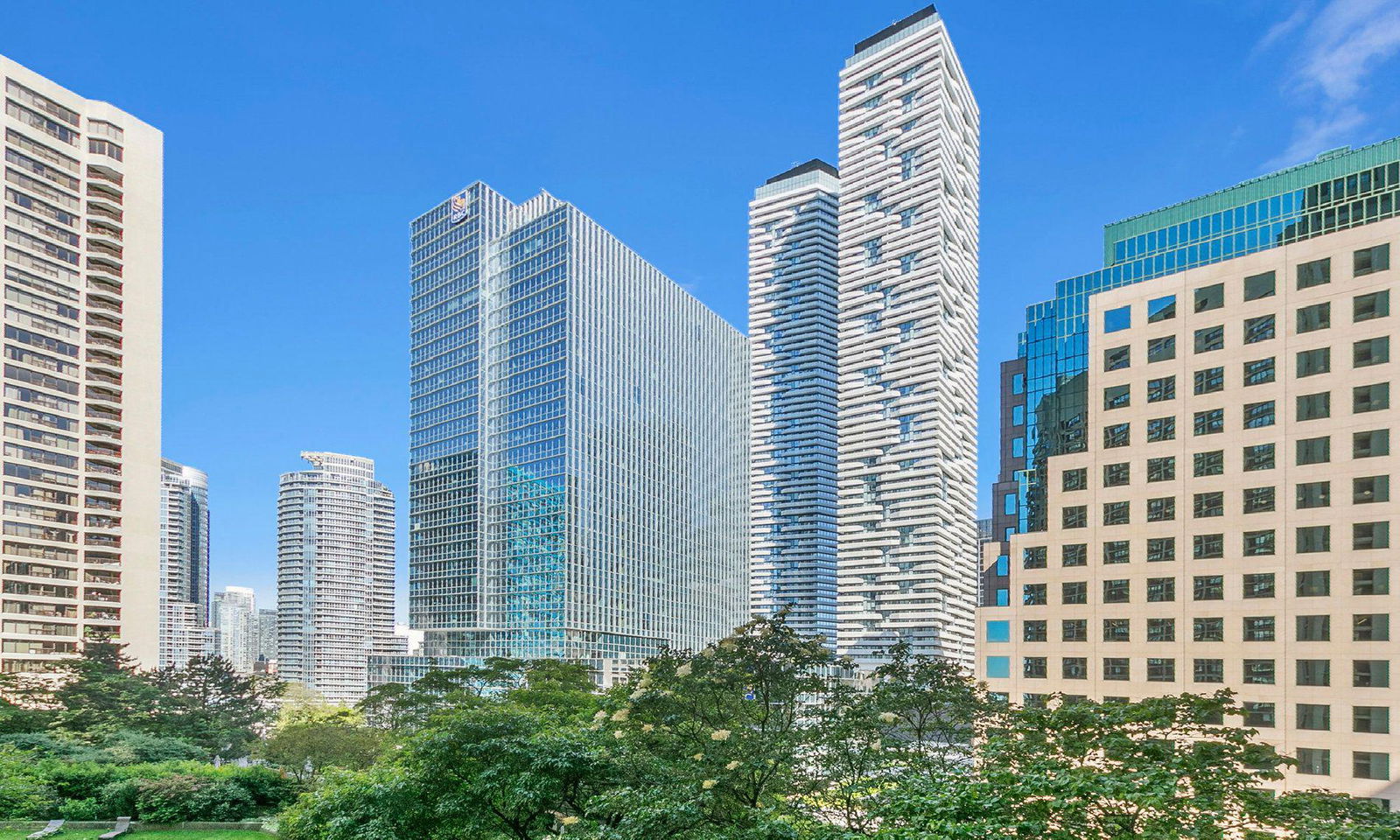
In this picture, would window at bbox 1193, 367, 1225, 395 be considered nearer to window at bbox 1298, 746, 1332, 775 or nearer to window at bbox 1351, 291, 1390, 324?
window at bbox 1351, 291, 1390, 324

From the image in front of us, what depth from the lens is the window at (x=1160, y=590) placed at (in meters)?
47.3

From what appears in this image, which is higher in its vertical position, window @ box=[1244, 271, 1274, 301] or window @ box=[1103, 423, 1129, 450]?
window @ box=[1244, 271, 1274, 301]

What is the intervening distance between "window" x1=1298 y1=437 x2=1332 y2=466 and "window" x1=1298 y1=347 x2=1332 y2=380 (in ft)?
11.9

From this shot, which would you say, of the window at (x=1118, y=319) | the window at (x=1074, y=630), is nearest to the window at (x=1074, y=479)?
the window at (x=1074, y=630)

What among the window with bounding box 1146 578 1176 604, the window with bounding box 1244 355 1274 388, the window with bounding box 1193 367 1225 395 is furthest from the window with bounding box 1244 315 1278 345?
the window with bounding box 1146 578 1176 604

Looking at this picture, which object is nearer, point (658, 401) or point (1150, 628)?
point (1150, 628)

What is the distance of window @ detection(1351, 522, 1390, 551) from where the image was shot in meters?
40.4

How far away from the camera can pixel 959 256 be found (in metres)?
138

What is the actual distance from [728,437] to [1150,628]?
130 m

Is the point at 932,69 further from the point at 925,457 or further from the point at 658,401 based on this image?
the point at 658,401

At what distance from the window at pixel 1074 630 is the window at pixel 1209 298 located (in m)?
20.9

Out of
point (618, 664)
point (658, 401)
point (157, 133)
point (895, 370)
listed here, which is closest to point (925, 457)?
point (895, 370)

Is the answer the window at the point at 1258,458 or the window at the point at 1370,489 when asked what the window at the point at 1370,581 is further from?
the window at the point at 1258,458

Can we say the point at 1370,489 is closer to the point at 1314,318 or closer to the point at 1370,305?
the point at 1314,318
